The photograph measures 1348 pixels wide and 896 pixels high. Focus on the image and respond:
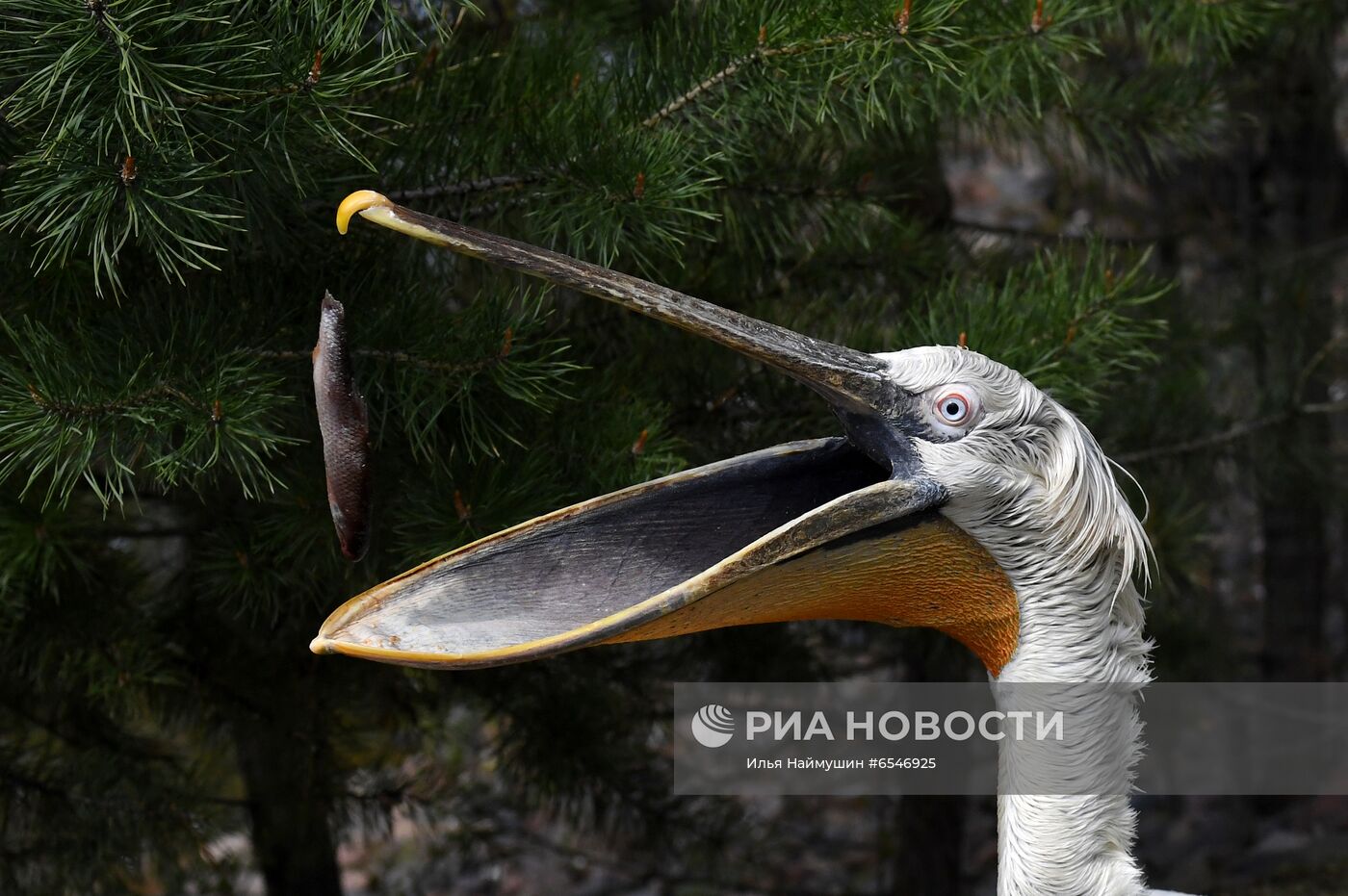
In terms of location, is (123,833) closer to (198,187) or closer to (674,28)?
(198,187)

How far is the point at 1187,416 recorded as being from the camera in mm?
2230

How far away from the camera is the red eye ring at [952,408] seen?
1210mm

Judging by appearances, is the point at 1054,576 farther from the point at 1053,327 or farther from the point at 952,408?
the point at 1053,327

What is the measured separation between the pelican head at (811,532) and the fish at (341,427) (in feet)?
0.27

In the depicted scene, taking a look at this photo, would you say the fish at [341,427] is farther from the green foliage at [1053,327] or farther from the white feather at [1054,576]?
the green foliage at [1053,327]

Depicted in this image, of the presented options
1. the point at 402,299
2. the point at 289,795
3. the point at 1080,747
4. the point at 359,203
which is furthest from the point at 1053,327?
the point at 289,795

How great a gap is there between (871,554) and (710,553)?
17 centimetres

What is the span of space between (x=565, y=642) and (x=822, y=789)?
101 inches

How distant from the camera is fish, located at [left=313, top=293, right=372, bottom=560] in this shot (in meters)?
1.15

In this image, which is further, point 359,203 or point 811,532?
point 811,532

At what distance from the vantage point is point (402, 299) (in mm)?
1377

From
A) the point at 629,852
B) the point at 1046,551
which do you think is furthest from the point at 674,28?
the point at 629,852

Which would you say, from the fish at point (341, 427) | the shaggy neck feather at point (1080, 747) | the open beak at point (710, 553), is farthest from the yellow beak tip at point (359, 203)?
the shaggy neck feather at point (1080, 747)

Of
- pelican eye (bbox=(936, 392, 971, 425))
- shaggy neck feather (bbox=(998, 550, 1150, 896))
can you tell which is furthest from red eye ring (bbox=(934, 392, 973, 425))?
shaggy neck feather (bbox=(998, 550, 1150, 896))
